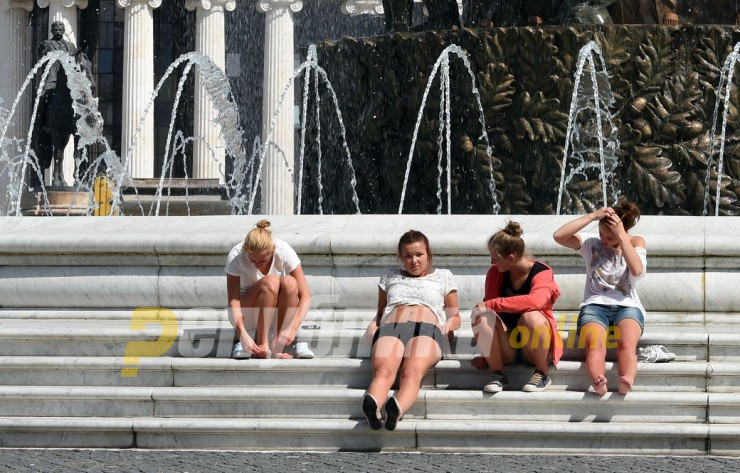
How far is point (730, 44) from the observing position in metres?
13.1

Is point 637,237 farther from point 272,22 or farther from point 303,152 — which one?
point 272,22

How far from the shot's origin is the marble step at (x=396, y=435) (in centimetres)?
857

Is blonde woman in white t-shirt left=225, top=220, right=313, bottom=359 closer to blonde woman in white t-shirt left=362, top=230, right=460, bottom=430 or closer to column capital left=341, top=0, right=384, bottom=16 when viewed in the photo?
blonde woman in white t-shirt left=362, top=230, right=460, bottom=430

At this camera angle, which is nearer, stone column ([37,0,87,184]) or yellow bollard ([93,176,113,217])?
yellow bollard ([93,176,113,217])

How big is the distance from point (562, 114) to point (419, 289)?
443cm

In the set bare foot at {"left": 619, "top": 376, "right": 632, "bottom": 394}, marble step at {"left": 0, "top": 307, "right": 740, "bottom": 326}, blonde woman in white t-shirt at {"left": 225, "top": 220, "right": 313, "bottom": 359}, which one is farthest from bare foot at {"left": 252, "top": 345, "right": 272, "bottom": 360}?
bare foot at {"left": 619, "top": 376, "right": 632, "bottom": 394}

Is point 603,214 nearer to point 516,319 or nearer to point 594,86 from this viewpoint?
point 516,319

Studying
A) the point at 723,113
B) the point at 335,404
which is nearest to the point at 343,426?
the point at 335,404

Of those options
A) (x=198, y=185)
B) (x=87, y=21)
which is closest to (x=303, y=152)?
(x=198, y=185)

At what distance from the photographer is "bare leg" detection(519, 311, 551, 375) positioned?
8719mm

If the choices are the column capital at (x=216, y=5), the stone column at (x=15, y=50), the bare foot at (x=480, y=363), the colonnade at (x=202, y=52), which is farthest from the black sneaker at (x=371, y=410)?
the stone column at (x=15, y=50)

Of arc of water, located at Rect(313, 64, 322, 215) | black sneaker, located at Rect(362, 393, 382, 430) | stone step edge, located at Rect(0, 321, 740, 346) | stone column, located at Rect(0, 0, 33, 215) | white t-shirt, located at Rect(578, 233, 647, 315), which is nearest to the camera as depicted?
black sneaker, located at Rect(362, 393, 382, 430)

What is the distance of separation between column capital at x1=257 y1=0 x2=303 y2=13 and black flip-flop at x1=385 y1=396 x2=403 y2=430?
43845 mm

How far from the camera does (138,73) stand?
52000 mm
